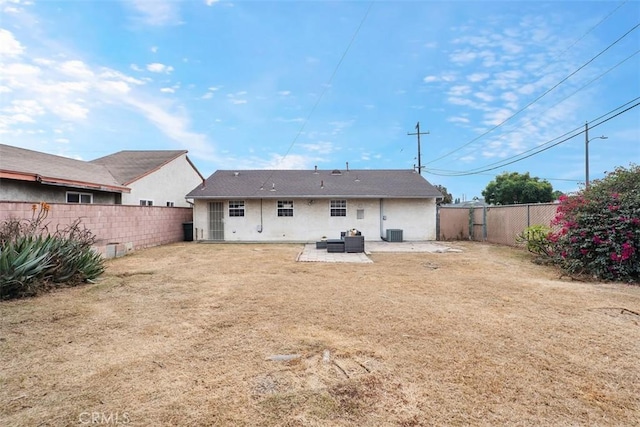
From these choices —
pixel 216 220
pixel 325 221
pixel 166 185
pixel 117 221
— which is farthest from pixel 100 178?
pixel 325 221

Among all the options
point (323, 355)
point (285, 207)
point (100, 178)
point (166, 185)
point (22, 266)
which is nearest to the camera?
point (323, 355)

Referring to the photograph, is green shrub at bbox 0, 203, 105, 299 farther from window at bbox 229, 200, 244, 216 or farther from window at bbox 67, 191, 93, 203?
window at bbox 229, 200, 244, 216

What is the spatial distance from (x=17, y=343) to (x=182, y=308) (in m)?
1.88

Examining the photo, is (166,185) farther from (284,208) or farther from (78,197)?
(284,208)

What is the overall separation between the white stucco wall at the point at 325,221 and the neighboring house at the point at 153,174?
3.23 meters

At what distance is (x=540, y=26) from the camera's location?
1088cm

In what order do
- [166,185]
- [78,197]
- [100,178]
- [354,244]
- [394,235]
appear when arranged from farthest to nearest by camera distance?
[166,185]
[394,235]
[100,178]
[78,197]
[354,244]

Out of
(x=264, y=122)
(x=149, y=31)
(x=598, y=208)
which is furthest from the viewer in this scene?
(x=264, y=122)

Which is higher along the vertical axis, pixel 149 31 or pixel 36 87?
pixel 149 31

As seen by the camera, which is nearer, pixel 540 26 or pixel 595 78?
pixel 540 26

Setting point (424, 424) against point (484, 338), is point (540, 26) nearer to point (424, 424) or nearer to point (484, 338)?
point (484, 338)

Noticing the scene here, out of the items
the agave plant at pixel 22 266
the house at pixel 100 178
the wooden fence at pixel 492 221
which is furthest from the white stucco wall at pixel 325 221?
the agave plant at pixel 22 266

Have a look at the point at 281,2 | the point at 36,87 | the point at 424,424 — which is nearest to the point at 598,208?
the point at 424,424

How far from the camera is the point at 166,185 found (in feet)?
57.2
